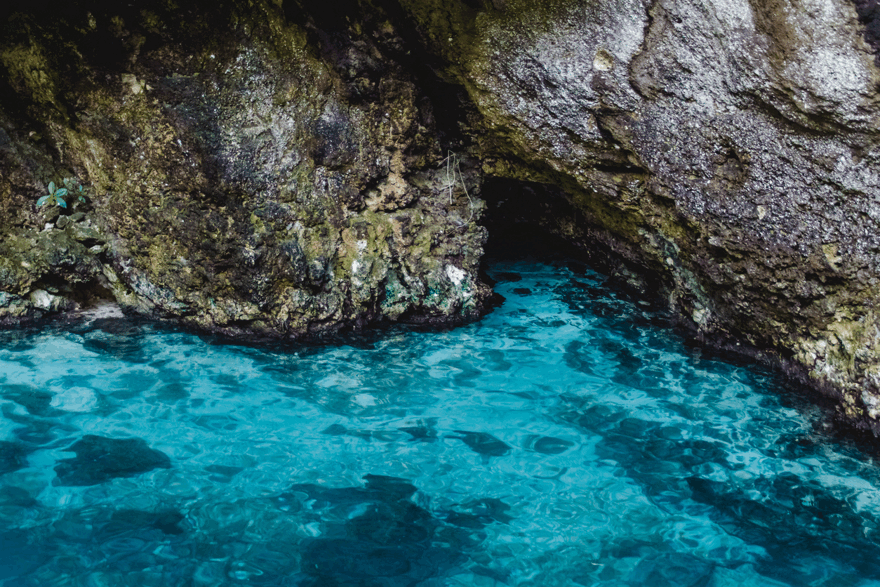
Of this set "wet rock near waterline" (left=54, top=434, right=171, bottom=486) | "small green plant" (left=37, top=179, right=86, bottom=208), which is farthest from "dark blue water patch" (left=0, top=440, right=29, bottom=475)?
"small green plant" (left=37, top=179, right=86, bottom=208)

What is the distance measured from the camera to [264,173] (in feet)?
14.6

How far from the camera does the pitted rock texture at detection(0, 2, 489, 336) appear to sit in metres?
4.27

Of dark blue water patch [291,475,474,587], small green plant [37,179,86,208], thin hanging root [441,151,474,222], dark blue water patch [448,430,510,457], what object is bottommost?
dark blue water patch [291,475,474,587]

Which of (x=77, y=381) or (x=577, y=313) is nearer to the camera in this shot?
(x=77, y=381)

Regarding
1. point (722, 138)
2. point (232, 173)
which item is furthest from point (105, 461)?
point (722, 138)

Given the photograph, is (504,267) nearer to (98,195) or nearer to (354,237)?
(354,237)

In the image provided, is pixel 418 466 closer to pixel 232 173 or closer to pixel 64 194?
pixel 232 173

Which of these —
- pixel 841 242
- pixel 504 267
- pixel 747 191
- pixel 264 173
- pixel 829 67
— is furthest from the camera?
pixel 504 267

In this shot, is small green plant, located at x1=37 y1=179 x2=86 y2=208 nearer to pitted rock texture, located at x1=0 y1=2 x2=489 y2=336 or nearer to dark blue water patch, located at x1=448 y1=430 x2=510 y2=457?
pitted rock texture, located at x1=0 y1=2 x2=489 y2=336

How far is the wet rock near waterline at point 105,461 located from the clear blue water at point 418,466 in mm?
11

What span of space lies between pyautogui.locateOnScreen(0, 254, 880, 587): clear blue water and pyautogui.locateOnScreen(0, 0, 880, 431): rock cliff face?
1.36 ft

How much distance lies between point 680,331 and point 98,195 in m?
4.27

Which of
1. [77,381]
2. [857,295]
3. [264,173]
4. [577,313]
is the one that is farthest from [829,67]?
[77,381]

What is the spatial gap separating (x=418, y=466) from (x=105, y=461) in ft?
5.34
